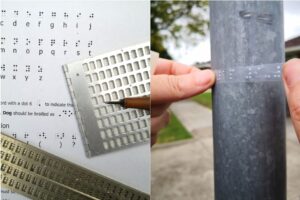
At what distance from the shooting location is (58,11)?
1.05 meters

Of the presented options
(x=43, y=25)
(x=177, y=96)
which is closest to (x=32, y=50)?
(x=43, y=25)

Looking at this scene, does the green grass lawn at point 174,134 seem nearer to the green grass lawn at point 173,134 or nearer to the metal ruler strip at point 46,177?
the green grass lawn at point 173,134

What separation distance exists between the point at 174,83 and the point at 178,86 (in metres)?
0.02

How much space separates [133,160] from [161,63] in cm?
41

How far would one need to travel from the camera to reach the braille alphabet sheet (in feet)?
3.40

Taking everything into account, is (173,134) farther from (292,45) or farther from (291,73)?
(291,73)

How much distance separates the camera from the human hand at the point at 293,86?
753 mm

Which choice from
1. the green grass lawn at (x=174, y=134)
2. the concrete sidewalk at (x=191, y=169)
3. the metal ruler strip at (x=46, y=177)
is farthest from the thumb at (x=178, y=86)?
the green grass lawn at (x=174, y=134)

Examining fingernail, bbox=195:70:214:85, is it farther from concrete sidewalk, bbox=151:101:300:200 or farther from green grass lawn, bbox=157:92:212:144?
green grass lawn, bbox=157:92:212:144

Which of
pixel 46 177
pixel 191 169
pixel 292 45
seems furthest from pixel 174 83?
pixel 191 169

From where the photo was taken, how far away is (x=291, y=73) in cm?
75

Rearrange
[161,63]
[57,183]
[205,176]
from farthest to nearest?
[205,176] < [161,63] < [57,183]

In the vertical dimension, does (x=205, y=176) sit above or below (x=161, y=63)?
below

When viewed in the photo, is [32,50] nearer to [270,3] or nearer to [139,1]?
[139,1]
